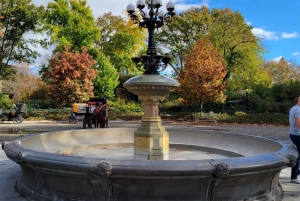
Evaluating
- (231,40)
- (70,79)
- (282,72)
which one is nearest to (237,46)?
(231,40)

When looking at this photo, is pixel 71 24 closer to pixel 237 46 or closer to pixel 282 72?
pixel 237 46

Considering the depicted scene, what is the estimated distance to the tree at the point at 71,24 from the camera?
3766 cm

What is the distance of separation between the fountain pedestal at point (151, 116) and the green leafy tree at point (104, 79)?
32.1 m

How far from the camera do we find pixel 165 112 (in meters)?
35.2

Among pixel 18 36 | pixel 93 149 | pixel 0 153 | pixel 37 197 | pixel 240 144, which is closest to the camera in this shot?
pixel 37 197

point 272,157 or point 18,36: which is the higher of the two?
point 18,36

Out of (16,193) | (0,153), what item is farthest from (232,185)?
(0,153)

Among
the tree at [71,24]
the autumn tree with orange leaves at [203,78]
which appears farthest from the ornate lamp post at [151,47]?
the tree at [71,24]

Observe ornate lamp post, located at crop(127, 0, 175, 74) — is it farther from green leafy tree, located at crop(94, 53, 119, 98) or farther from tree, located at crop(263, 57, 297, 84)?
tree, located at crop(263, 57, 297, 84)

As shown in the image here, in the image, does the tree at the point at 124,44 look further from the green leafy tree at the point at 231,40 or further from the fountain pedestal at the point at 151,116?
the fountain pedestal at the point at 151,116

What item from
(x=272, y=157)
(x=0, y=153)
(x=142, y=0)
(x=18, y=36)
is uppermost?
(x=18, y=36)

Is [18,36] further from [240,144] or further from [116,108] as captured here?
[240,144]

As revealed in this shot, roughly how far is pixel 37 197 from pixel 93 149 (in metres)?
4.67

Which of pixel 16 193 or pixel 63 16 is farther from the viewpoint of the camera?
pixel 63 16
